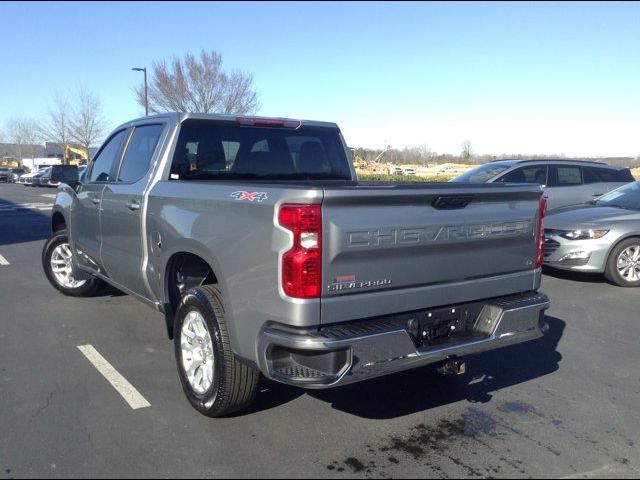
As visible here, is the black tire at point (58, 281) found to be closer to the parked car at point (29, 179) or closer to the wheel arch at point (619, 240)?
the wheel arch at point (619, 240)

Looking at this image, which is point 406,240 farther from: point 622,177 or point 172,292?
point 622,177

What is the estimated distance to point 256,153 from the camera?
195 inches

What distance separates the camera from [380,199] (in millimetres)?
3139

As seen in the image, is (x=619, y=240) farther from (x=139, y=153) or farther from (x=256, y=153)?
(x=139, y=153)

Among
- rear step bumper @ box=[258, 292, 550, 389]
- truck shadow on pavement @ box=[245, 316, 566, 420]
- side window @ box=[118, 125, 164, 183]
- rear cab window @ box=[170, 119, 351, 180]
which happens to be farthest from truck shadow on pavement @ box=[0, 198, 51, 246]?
rear step bumper @ box=[258, 292, 550, 389]

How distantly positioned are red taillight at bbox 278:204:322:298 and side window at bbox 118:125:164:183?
2218 mm

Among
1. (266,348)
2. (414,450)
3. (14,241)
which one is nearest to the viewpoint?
(266,348)

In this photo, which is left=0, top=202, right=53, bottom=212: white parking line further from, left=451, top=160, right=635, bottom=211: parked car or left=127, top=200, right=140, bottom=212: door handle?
left=127, top=200, right=140, bottom=212: door handle

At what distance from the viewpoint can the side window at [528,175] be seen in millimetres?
11086

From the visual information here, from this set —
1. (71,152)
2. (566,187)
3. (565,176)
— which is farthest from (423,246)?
(71,152)

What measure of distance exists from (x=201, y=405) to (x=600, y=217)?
21.3ft

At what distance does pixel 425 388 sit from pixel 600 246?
4607 millimetres

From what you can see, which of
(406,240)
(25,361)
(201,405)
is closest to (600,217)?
(406,240)

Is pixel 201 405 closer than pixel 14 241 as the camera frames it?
Yes
